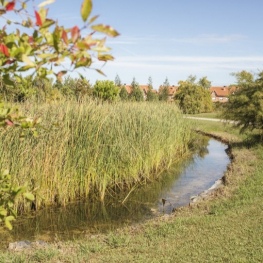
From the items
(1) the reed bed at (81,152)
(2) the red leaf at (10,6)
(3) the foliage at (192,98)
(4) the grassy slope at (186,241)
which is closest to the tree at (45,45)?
(2) the red leaf at (10,6)

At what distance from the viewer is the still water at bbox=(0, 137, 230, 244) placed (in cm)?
614

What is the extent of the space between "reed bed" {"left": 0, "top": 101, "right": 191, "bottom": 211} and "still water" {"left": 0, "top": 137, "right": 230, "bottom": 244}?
322 mm

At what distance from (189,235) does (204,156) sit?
9.21m

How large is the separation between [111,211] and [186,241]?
2843 millimetres

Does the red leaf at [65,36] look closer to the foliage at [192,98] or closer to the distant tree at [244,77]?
the distant tree at [244,77]

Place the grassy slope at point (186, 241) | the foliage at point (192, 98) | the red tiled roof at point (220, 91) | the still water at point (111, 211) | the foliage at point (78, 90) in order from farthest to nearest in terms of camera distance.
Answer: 1. the red tiled roof at point (220, 91)
2. the foliage at point (192, 98)
3. the still water at point (111, 211)
4. the grassy slope at point (186, 241)
5. the foliage at point (78, 90)

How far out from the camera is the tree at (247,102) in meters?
11.4

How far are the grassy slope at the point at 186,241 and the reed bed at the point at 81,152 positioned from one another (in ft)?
5.19

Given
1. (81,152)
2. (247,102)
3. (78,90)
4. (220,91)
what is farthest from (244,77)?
(220,91)

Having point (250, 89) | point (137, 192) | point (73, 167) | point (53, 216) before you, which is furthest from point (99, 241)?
point (250, 89)

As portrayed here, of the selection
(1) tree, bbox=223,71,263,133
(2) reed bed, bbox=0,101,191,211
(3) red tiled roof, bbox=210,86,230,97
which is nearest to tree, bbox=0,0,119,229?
(2) reed bed, bbox=0,101,191,211

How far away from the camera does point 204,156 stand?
13797 millimetres

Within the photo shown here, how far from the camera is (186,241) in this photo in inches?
181

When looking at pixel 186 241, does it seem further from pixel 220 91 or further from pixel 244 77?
pixel 220 91
